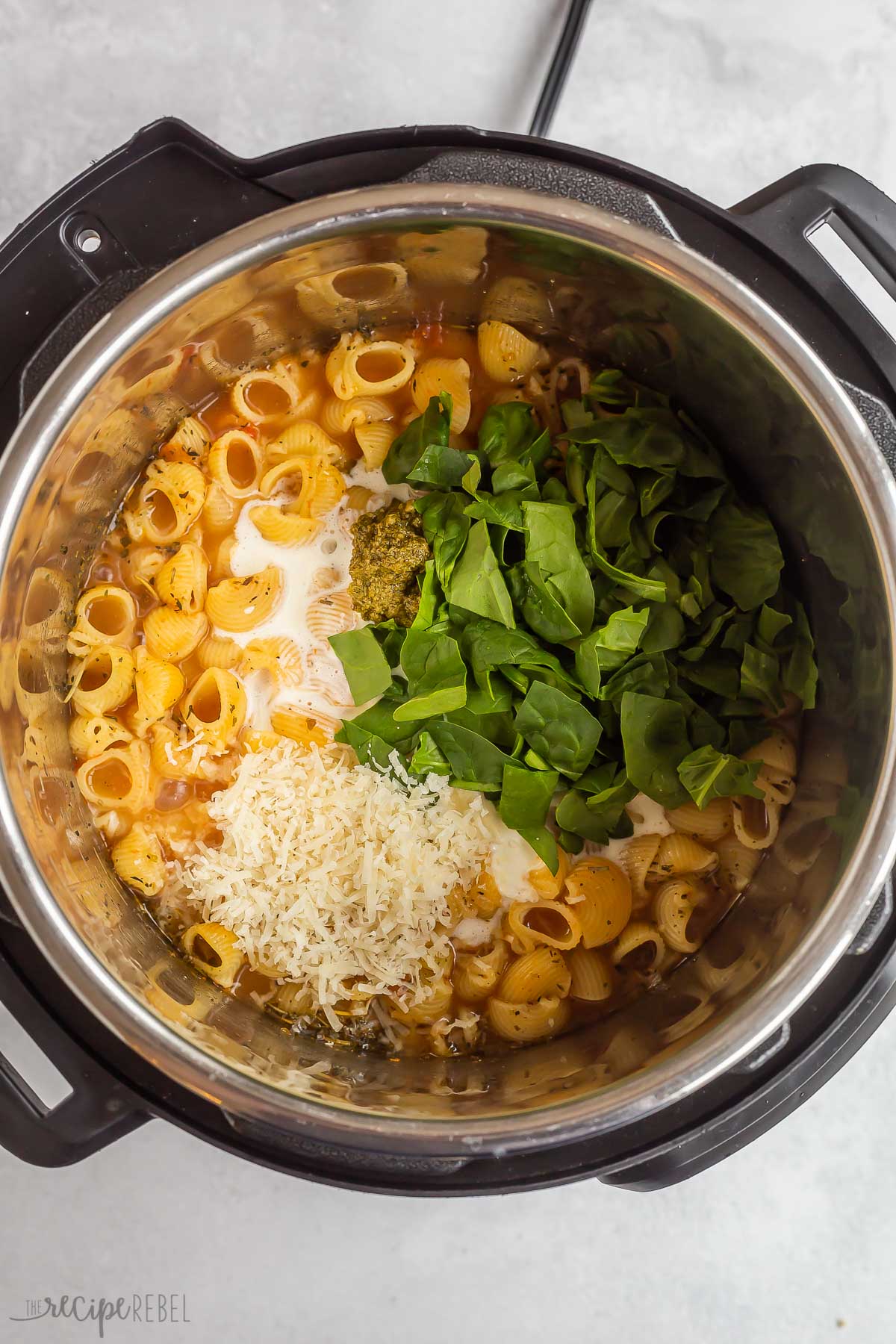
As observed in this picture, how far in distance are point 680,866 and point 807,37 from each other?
1313mm

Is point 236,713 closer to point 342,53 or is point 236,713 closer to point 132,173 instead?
point 132,173

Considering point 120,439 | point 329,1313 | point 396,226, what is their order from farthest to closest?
point 329,1313, point 120,439, point 396,226

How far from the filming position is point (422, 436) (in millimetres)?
1332

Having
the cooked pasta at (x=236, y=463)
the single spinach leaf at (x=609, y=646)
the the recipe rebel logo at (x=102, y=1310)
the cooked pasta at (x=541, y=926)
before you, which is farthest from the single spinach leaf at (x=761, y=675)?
the the recipe rebel logo at (x=102, y=1310)

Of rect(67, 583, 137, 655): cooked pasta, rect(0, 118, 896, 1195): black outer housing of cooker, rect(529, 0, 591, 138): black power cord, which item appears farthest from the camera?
rect(529, 0, 591, 138): black power cord

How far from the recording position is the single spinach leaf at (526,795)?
1306mm

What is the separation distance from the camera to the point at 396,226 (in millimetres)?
1090

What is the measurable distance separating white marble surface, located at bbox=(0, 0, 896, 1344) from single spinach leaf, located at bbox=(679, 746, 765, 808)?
562 millimetres

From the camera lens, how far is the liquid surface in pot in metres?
1.29

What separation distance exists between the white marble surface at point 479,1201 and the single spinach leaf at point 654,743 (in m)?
0.61

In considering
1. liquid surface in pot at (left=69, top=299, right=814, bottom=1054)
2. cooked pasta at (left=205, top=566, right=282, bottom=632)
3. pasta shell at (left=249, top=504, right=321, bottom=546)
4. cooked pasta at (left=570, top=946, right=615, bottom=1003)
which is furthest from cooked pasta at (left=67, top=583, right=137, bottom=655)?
cooked pasta at (left=570, top=946, right=615, bottom=1003)

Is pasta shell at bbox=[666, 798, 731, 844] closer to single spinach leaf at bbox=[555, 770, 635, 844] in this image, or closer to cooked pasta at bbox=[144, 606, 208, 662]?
single spinach leaf at bbox=[555, 770, 635, 844]

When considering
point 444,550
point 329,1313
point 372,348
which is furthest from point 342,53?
point 329,1313

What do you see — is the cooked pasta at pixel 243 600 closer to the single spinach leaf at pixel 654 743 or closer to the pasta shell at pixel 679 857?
the single spinach leaf at pixel 654 743
